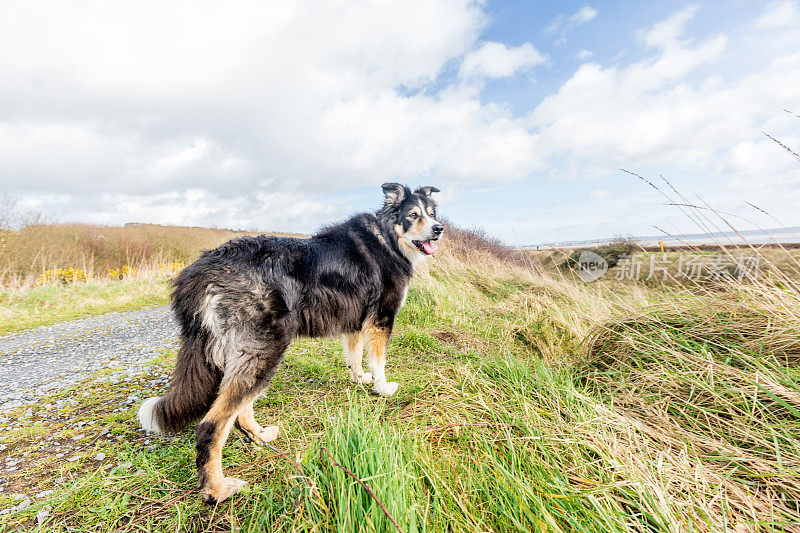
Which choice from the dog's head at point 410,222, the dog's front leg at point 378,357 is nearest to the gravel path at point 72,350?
the dog's front leg at point 378,357

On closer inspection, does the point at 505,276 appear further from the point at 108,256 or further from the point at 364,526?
the point at 108,256

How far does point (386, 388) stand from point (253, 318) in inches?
57.5

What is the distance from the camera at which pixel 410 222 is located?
149 inches

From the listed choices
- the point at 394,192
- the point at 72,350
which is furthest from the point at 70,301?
the point at 394,192

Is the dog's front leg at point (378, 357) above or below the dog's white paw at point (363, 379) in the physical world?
above

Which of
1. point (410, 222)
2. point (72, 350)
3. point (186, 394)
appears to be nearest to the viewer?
point (186, 394)

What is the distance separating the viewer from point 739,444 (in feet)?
6.46

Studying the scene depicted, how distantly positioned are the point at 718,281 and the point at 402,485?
3878 millimetres

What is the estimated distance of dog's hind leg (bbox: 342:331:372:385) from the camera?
3465 mm

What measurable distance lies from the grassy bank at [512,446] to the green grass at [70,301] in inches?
207

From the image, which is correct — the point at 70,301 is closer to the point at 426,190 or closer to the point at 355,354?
the point at 355,354

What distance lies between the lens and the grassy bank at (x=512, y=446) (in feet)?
4.85

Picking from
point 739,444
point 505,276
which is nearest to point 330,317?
point 739,444

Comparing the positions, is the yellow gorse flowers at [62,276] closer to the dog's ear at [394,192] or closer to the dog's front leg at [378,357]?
the dog's ear at [394,192]
